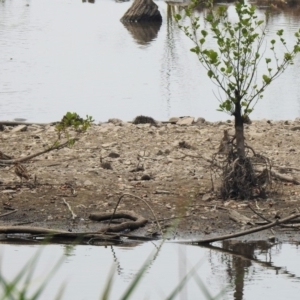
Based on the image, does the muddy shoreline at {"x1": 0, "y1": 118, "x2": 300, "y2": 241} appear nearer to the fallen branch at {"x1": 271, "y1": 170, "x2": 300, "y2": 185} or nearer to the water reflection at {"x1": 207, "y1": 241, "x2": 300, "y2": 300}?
the fallen branch at {"x1": 271, "y1": 170, "x2": 300, "y2": 185}

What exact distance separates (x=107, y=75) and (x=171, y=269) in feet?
43.5

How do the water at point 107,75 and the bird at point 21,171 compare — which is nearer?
the bird at point 21,171

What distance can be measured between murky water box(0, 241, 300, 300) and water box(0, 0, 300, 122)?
232 inches

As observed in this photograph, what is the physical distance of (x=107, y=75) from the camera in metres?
19.9

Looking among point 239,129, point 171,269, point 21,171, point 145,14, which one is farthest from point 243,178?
point 145,14

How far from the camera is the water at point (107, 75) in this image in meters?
15.6

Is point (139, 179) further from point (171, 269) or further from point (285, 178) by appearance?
point (171, 269)

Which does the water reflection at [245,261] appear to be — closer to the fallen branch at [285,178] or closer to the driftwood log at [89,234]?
the driftwood log at [89,234]

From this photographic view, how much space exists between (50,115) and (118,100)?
2.14 metres

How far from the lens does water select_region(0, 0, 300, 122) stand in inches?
615

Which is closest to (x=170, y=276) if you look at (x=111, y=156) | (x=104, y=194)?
(x=104, y=194)

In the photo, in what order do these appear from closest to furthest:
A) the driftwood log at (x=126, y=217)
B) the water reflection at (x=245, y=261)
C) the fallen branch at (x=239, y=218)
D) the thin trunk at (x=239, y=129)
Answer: the water reflection at (x=245, y=261) < the driftwood log at (x=126, y=217) < the fallen branch at (x=239, y=218) < the thin trunk at (x=239, y=129)

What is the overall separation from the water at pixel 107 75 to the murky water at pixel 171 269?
5900 millimetres

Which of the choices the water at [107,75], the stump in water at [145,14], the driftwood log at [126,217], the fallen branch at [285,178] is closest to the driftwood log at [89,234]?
the driftwood log at [126,217]
